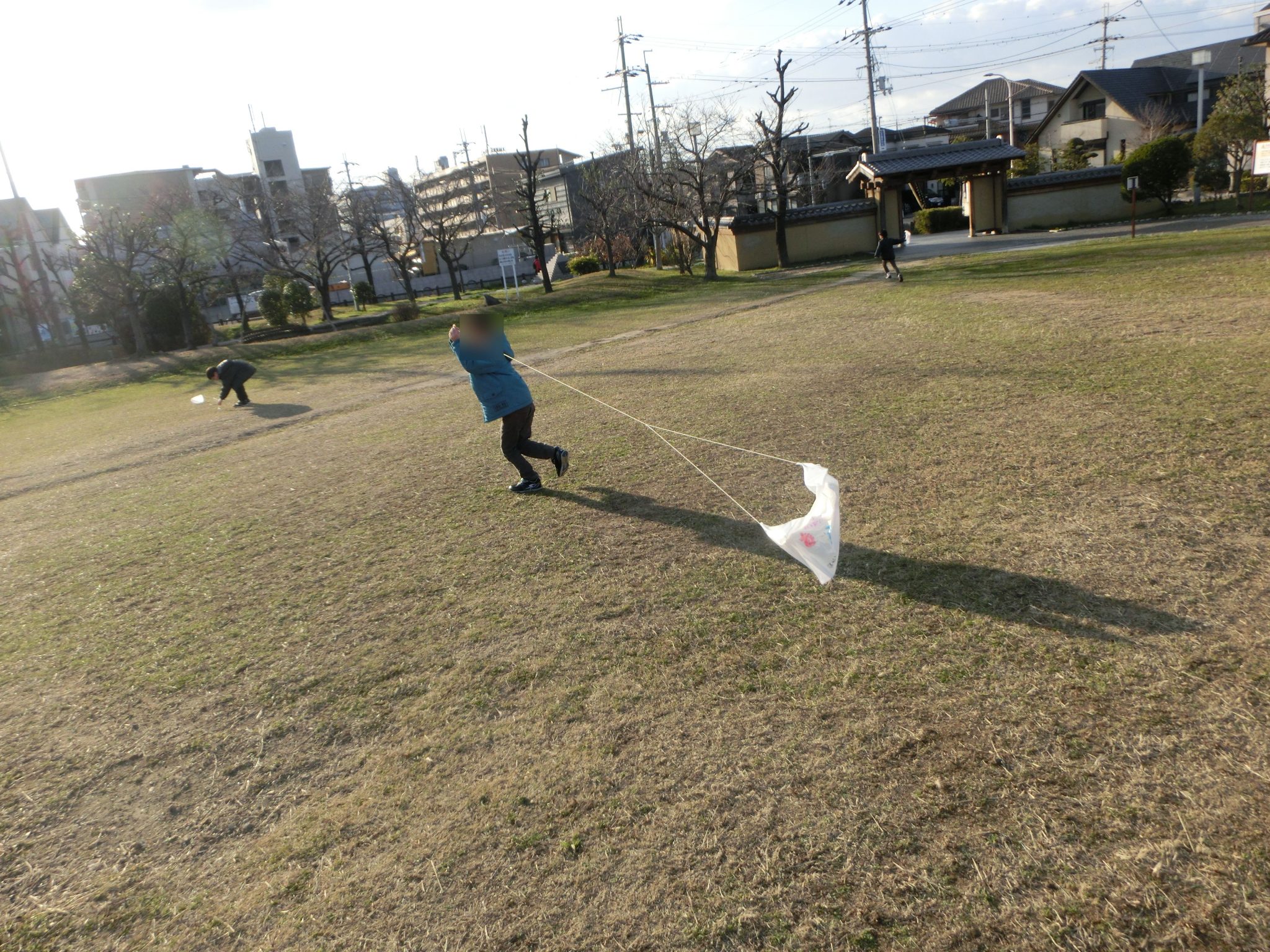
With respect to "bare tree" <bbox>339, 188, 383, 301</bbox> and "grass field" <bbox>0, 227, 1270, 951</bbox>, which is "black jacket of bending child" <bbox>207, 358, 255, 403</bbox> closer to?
"grass field" <bbox>0, 227, 1270, 951</bbox>

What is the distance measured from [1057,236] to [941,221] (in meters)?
10.6

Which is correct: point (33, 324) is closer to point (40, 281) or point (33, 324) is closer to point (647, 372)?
point (40, 281)

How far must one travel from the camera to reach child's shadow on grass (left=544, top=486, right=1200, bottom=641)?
11.0 feet

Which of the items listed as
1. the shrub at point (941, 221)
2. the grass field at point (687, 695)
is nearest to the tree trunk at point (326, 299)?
the grass field at point (687, 695)

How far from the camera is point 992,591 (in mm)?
3746

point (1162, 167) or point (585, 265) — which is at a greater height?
point (1162, 167)

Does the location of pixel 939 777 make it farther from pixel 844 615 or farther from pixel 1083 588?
pixel 1083 588

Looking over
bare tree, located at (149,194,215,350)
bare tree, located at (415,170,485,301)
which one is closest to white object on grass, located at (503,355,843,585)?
bare tree, located at (149,194,215,350)

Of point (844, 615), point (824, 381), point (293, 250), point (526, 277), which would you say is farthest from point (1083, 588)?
point (293, 250)

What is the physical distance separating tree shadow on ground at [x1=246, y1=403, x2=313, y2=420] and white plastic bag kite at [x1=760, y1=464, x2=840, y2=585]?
1032 centimetres

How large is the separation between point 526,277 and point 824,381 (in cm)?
4204

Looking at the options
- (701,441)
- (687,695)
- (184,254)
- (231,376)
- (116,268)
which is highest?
(184,254)

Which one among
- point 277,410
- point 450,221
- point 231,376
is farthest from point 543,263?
point 450,221

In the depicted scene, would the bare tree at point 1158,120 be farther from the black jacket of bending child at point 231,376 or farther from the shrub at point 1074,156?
the black jacket of bending child at point 231,376
